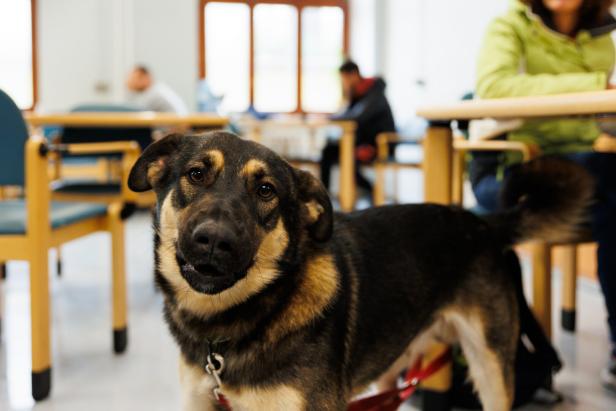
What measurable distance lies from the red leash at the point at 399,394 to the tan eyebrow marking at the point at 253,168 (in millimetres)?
686

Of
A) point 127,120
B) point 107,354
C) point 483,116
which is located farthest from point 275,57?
point 483,116

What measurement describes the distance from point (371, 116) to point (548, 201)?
4.88m

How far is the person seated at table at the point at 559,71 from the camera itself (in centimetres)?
203

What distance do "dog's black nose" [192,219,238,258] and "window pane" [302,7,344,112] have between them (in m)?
8.59

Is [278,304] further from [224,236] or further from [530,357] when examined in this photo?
[530,357]

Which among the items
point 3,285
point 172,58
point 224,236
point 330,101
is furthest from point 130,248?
point 330,101

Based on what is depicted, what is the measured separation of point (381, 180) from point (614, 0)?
4239 millimetres

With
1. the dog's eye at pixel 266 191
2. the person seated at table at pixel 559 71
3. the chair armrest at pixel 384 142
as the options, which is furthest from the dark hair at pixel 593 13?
the chair armrest at pixel 384 142

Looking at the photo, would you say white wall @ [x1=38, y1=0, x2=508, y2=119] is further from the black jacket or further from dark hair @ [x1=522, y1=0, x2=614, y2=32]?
dark hair @ [x1=522, y1=0, x2=614, y2=32]

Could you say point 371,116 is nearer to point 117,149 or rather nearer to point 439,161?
point 117,149

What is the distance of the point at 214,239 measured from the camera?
1.11m

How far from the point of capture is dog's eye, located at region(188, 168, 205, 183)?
51.0 inches

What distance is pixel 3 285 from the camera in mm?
3469

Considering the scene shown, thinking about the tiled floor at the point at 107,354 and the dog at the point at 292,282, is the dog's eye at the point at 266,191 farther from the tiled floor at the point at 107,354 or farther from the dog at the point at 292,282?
the tiled floor at the point at 107,354
